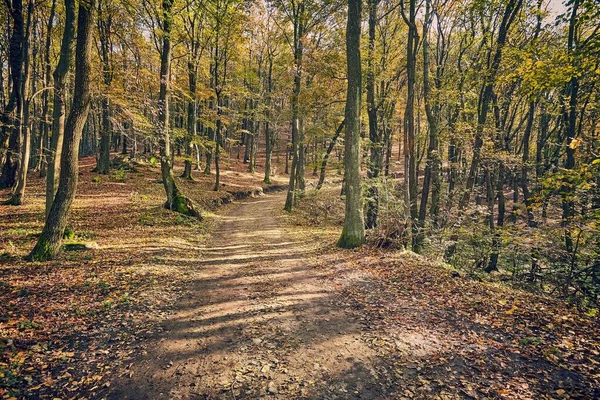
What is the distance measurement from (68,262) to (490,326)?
995cm

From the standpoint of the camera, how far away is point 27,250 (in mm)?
8422

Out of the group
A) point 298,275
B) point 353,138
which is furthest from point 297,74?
point 298,275

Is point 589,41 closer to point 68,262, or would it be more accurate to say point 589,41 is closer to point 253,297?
point 253,297

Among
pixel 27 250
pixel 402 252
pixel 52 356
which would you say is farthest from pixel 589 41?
pixel 27 250

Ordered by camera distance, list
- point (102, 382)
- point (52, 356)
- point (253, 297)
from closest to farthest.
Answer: point (102, 382) < point (52, 356) < point (253, 297)

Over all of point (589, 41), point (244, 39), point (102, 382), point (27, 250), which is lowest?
point (102, 382)

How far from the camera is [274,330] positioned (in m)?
5.44

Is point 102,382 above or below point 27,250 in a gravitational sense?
below

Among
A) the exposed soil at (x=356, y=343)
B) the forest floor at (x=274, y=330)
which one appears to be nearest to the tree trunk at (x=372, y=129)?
the forest floor at (x=274, y=330)

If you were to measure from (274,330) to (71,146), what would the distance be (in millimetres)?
7435

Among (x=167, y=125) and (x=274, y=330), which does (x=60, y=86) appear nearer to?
(x=167, y=125)

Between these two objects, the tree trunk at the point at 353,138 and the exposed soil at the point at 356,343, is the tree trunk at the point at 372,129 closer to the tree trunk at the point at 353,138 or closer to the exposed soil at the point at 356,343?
the tree trunk at the point at 353,138

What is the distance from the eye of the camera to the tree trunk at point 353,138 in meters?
10.4

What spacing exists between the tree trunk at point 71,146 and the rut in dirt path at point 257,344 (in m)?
3.81
